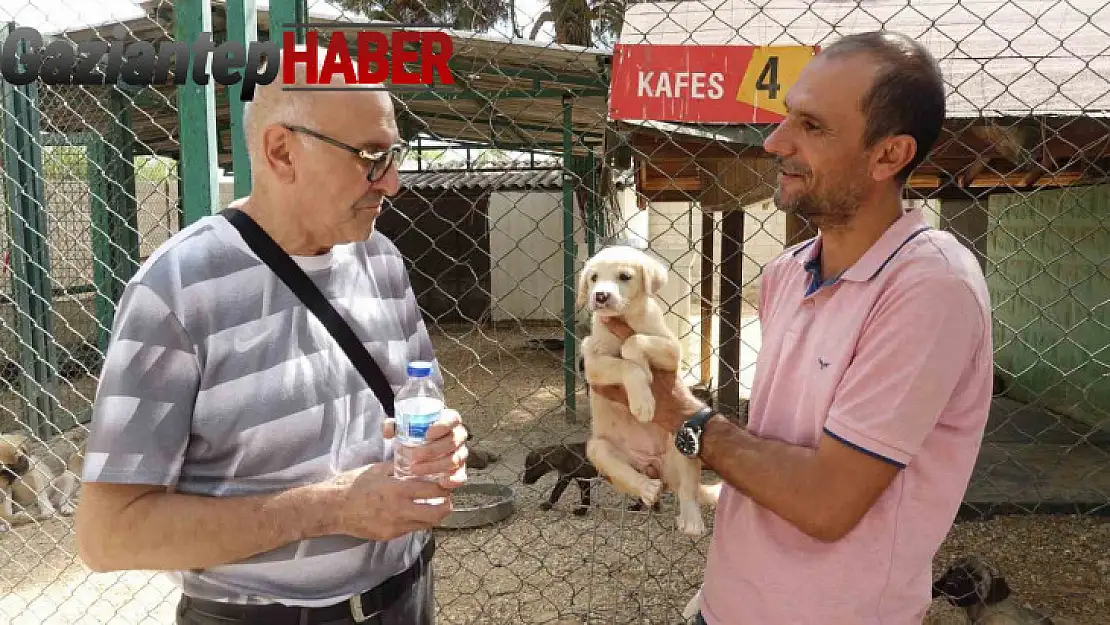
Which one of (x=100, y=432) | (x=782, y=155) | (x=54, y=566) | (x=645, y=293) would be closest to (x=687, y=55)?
(x=645, y=293)

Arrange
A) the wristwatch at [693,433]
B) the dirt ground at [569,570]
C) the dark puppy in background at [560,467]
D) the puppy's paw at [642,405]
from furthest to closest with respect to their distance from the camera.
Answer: the dark puppy in background at [560,467]
the dirt ground at [569,570]
the puppy's paw at [642,405]
the wristwatch at [693,433]

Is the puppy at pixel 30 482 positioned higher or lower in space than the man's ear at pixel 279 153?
lower

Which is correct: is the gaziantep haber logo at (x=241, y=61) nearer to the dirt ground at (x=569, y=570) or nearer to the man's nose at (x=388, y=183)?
the man's nose at (x=388, y=183)

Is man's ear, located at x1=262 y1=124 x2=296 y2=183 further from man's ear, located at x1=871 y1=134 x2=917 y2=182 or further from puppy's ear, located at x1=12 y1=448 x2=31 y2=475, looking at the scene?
puppy's ear, located at x1=12 y1=448 x2=31 y2=475

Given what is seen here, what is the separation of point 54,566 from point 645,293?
428 centimetres

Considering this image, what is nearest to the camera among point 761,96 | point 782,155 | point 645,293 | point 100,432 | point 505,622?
point 100,432

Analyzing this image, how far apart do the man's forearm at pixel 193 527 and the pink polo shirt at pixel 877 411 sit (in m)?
0.89

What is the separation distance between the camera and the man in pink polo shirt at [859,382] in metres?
1.51

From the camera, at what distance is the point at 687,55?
8.64ft

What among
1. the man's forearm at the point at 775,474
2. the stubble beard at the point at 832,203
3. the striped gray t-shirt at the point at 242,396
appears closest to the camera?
the striped gray t-shirt at the point at 242,396

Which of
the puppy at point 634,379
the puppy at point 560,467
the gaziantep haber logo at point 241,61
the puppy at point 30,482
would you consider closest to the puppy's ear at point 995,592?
the puppy at point 634,379

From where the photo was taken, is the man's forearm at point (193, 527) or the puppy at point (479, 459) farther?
the puppy at point (479, 459)

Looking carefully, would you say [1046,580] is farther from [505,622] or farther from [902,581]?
[902,581]

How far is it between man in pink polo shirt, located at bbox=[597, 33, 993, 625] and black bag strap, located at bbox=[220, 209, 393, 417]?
70 cm
